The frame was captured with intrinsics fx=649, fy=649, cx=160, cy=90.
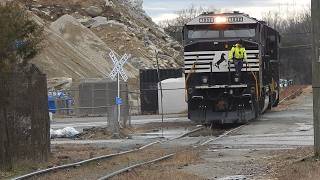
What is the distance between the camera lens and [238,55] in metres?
25.6

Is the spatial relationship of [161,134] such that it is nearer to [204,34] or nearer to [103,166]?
[204,34]

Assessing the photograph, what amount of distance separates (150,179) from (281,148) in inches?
266

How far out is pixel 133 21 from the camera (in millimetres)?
94750

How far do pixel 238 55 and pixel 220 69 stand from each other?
1.09 m

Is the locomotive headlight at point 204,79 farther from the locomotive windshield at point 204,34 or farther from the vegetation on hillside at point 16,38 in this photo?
the vegetation on hillside at point 16,38

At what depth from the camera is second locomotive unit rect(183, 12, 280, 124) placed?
26.2 metres

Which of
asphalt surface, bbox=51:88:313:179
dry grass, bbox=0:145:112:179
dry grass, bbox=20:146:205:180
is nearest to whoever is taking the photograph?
dry grass, bbox=20:146:205:180

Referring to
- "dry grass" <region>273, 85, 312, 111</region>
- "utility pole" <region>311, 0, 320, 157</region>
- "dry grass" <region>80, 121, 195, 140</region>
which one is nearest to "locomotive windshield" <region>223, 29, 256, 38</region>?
"dry grass" <region>80, 121, 195, 140</region>

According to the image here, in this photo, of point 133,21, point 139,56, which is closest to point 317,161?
point 139,56

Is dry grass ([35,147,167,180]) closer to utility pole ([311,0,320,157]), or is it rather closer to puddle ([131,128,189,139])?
utility pole ([311,0,320,157])

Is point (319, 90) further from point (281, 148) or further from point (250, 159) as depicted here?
point (281, 148)

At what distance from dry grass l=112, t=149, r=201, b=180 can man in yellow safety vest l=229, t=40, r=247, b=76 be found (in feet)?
29.9

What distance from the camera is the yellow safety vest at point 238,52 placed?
83.7 ft

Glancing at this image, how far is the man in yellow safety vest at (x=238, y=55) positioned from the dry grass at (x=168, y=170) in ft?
29.9
